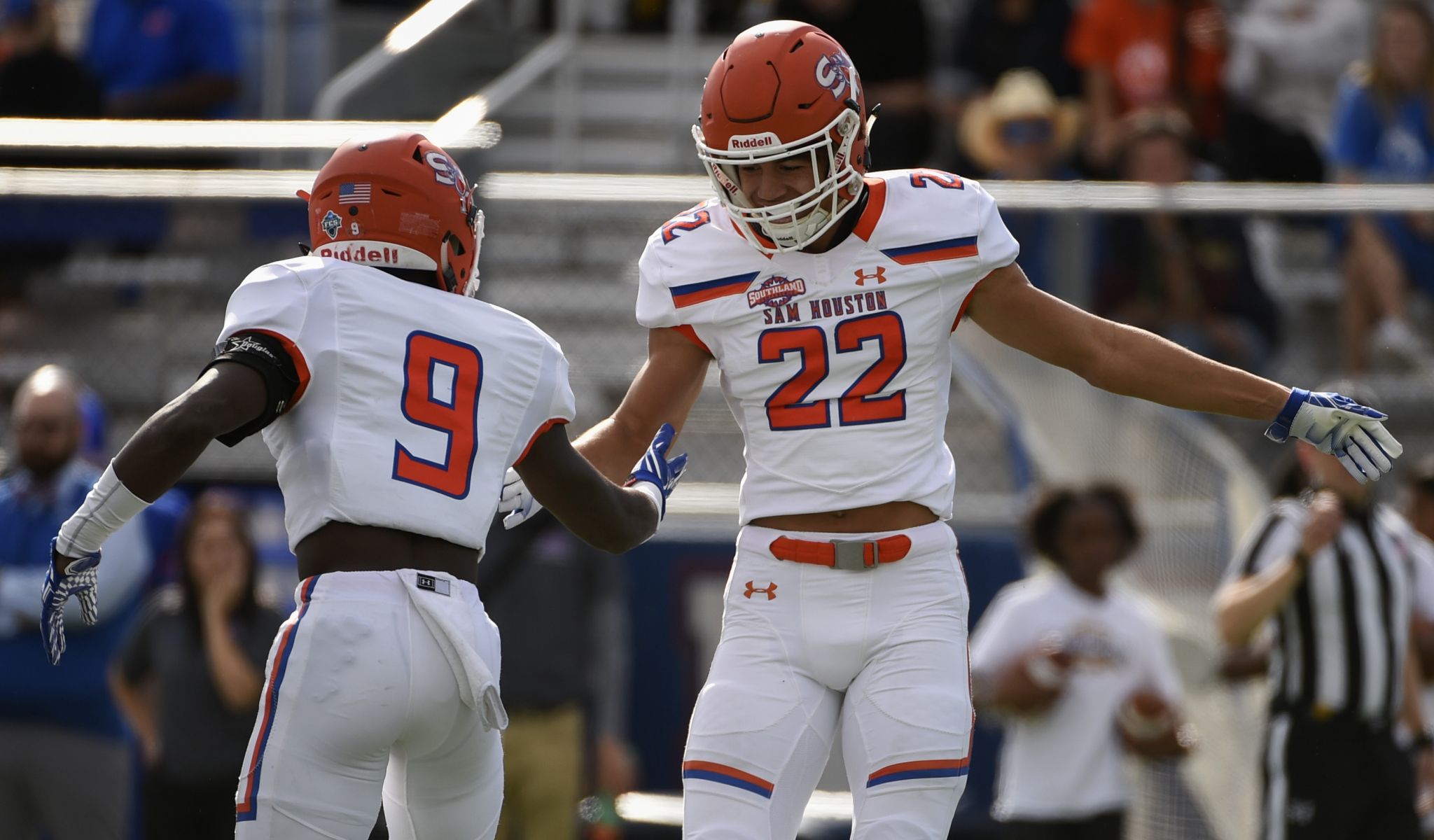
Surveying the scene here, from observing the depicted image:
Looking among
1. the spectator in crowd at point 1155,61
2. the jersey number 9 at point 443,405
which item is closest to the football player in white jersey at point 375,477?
the jersey number 9 at point 443,405

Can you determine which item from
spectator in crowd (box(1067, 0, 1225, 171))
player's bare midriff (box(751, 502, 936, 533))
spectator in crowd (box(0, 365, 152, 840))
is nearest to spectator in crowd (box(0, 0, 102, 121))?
spectator in crowd (box(0, 365, 152, 840))

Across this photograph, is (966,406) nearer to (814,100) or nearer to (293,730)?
(814,100)

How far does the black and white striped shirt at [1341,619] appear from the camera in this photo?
6492 mm

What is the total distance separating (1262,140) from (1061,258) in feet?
7.07

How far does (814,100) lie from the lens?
13.5 feet

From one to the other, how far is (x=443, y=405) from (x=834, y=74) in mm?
1209

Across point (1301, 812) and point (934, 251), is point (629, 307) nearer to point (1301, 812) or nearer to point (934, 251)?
point (1301, 812)

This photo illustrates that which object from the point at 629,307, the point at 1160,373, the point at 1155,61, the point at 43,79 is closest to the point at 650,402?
the point at 1160,373

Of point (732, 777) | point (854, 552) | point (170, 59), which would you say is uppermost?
point (170, 59)

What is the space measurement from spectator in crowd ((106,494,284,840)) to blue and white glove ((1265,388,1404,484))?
13.9 ft

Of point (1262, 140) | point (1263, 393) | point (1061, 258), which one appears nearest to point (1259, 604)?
point (1061, 258)

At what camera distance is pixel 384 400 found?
12.3ft

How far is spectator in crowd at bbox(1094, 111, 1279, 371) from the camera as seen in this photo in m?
7.71

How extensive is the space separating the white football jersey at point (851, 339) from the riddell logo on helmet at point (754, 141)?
26 cm
